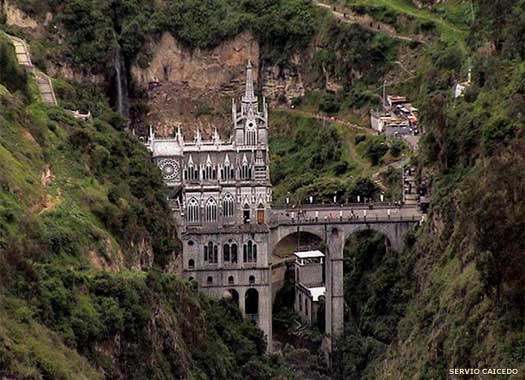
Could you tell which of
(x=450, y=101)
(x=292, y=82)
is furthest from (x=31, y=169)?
(x=292, y=82)

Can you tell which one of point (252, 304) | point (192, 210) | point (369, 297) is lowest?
point (252, 304)

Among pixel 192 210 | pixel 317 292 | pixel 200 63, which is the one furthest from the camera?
pixel 200 63

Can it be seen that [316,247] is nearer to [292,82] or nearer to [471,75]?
[471,75]

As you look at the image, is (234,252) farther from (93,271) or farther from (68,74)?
(68,74)

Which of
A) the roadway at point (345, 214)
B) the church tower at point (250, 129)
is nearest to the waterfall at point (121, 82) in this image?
the church tower at point (250, 129)

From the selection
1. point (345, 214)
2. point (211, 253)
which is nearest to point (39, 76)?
point (211, 253)

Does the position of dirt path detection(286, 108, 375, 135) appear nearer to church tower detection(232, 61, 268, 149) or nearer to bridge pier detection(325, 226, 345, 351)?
church tower detection(232, 61, 268, 149)

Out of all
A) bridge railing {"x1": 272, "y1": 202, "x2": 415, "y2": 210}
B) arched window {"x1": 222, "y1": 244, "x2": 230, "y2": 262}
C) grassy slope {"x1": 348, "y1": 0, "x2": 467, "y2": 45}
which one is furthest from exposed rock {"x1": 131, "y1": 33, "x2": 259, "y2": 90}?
arched window {"x1": 222, "y1": 244, "x2": 230, "y2": 262}
